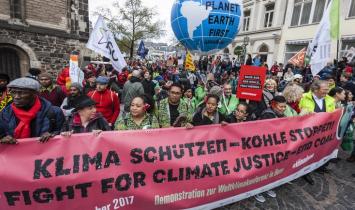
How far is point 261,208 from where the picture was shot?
333 cm

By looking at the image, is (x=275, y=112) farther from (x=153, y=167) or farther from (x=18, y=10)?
(x=18, y=10)

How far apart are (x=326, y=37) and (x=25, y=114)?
548 centimetres

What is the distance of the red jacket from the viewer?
4156mm

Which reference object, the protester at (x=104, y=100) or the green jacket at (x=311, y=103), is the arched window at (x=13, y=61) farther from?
the green jacket at (x=311, y=103)

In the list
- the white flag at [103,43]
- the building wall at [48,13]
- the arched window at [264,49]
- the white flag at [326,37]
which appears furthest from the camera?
the arched window at [264,49]

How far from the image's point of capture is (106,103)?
420cm

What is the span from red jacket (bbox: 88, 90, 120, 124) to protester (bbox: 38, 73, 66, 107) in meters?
0.73

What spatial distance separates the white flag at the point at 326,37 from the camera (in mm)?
4949

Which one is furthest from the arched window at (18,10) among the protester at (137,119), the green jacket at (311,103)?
the green jacket at (311,103)

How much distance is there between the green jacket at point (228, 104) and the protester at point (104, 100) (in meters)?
1.93

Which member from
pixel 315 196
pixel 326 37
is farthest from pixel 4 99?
pixel 326 37

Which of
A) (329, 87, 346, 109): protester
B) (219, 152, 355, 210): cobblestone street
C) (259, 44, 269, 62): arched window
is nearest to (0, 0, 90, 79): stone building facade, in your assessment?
(219, 152, 355, 210): cobblestone street

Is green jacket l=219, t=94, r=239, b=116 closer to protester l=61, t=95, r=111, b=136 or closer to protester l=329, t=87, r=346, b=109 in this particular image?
protester l=329, t=87, r=346, b=109

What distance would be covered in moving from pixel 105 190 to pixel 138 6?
104ft
